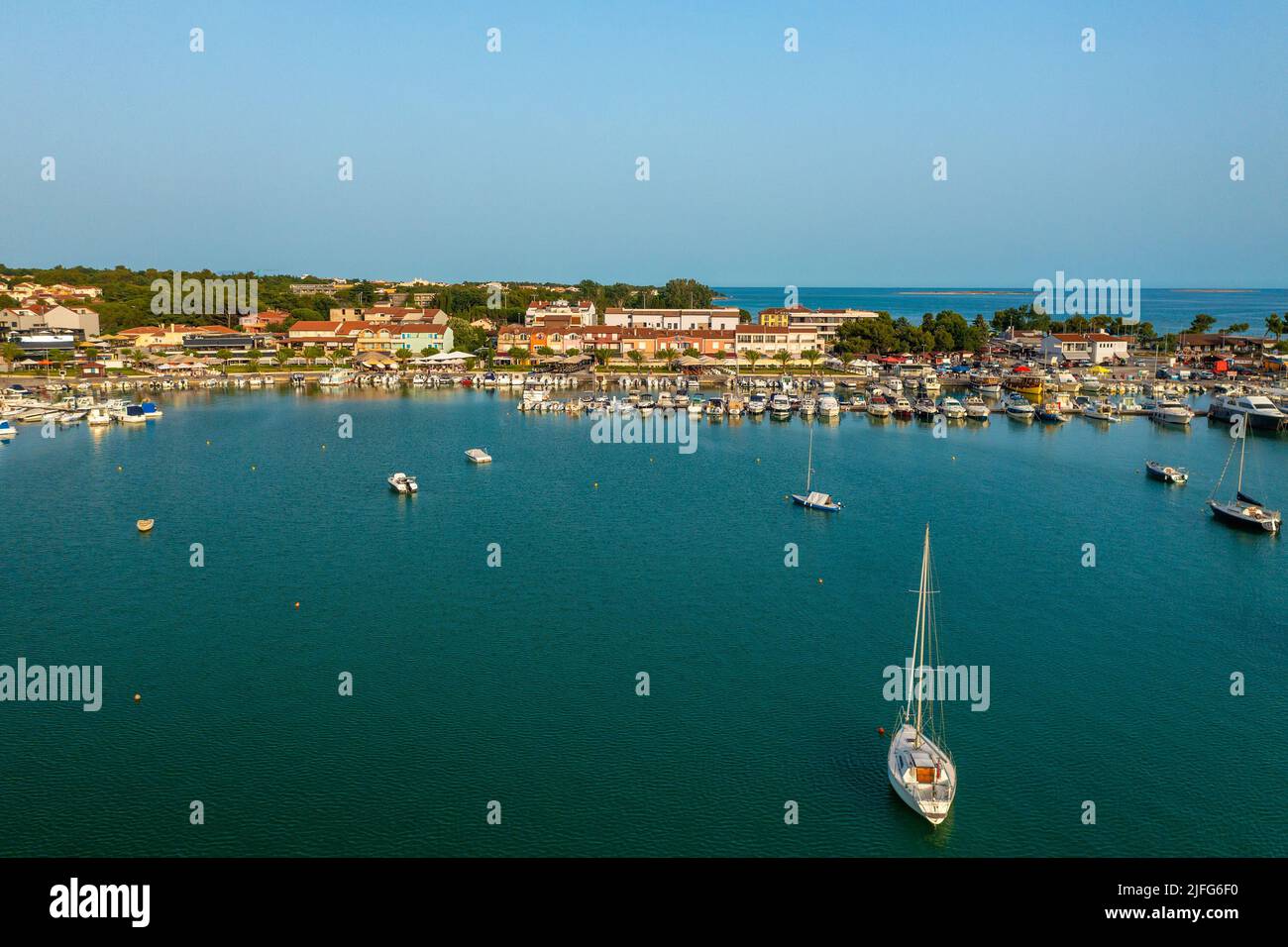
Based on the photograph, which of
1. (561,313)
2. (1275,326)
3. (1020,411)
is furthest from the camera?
(561,313)

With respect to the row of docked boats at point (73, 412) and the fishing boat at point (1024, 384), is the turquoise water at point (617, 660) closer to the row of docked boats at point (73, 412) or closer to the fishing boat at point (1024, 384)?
the row of docked boats at point (73, 412)

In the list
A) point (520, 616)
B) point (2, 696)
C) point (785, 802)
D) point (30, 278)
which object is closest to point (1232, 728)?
point (785, 802)

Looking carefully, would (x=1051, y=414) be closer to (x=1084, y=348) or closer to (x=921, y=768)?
(x=1084, y=348)

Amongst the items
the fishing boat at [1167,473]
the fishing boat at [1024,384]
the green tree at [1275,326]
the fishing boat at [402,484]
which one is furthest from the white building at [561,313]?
the green tree at [1275,326]

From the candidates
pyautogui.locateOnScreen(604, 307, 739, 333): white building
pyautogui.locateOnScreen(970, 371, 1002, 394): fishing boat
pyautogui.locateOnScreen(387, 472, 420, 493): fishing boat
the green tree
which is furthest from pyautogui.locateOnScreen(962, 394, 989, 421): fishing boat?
the green tree

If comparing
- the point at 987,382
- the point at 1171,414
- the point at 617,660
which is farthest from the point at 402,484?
the point at 987,382

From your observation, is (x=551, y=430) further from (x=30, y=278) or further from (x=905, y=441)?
(x=30, y=278)
